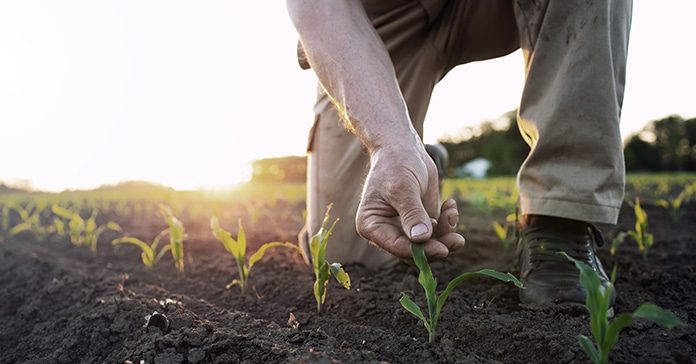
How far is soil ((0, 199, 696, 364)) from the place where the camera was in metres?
1.40

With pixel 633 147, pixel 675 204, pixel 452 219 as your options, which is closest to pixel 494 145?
pixel 633 147

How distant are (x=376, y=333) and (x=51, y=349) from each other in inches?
42.0

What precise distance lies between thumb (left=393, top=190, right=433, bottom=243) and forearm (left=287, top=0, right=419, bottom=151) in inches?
7.2

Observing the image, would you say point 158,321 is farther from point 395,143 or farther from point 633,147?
point 633,147

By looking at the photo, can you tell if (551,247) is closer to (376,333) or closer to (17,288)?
(376,333)

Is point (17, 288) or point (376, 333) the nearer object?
point (376, 333)

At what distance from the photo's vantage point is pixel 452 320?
165cm

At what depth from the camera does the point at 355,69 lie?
5.44 ft

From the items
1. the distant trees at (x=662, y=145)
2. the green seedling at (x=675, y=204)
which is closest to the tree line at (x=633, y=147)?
the distant trees at (x=662, y=145)

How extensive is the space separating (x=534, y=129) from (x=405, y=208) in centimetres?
92

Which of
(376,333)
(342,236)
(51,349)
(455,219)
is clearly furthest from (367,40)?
(51,349)

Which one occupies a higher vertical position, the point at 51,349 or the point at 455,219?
the point at 455,219

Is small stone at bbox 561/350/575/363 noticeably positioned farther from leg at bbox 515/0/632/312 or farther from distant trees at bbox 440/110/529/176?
distant trees at bbox 440/110/529/176

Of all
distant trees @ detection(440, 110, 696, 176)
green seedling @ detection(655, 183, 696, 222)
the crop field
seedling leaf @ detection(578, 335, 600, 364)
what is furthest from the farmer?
distant trees @ detection(440, 110, 696, 176)
